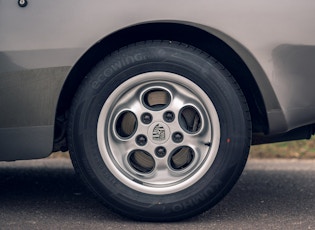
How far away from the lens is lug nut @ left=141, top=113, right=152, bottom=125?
368 cm

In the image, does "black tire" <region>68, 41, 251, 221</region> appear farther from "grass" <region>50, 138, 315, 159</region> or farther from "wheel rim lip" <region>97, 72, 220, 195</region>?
"grass" <region>50, 138, 315, 159</region>

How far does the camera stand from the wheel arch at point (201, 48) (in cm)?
359

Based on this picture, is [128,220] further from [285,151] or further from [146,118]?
[285,151]

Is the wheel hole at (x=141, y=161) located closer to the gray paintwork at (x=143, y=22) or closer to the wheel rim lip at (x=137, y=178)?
the wheel rim lip at (x=137, y=178)

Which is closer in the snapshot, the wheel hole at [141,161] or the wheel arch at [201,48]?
the wheel arch at [201,48]

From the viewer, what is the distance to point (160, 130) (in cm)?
367

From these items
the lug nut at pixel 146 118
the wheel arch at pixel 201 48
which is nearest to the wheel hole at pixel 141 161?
the lug nut at pixel 146 118

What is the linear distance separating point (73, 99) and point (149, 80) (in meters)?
0.37

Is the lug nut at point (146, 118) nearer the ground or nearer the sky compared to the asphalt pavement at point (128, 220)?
nearer the sky

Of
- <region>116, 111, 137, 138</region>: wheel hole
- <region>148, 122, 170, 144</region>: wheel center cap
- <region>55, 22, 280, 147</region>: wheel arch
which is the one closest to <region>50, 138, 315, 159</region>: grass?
<region>55, 22, 280, 147</region>: wheel arch

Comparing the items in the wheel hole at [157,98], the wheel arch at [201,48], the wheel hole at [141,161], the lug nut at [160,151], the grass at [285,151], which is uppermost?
the wheel arch at [201,48]

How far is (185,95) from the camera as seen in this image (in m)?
3.68

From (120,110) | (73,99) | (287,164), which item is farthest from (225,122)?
(287,164)

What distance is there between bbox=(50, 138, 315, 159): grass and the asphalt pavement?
1.49ft
